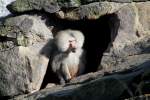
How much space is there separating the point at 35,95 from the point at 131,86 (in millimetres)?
3740

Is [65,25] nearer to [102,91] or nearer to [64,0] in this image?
[64,0]

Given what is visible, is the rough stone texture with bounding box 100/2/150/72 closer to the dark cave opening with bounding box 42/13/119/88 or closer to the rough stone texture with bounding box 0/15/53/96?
the dark cave opening with bounding box 42/13/119/88

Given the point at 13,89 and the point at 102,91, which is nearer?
the point at 102,91

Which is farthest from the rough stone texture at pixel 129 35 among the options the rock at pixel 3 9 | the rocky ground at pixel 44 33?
the rock at pixel 3 9

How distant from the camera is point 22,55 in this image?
442 inches

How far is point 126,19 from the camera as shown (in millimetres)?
11312

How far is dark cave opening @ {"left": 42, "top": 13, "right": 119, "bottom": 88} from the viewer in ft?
38.3

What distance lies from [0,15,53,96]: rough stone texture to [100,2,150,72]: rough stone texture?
1.25 metres

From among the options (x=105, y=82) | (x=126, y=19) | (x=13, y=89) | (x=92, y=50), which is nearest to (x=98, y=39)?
(x=92, y=50)

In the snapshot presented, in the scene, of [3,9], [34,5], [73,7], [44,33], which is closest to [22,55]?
[44,33]

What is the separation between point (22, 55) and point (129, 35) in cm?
195

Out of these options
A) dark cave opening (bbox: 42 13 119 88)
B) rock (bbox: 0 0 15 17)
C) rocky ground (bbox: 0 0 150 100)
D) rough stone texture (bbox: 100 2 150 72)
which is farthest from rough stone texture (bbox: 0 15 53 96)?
rough stone texture (bbox: 100 2 150 72)

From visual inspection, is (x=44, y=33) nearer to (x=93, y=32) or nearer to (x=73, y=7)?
(x=73, y=7)

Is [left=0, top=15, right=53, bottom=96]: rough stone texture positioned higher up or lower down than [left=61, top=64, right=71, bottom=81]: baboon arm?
higher up
